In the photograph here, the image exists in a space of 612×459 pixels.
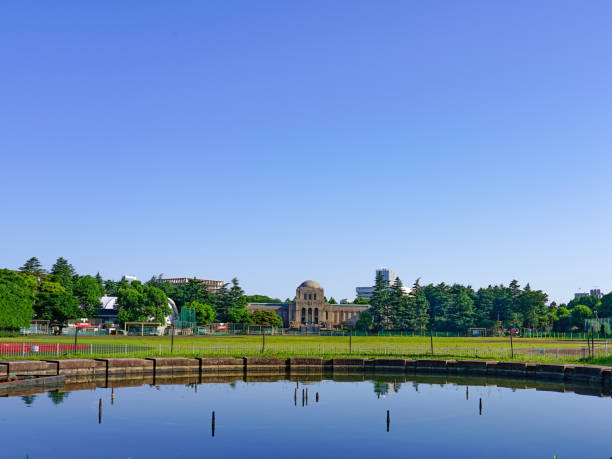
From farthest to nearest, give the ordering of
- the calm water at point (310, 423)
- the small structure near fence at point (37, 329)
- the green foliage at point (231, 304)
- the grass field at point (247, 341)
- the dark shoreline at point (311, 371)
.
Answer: the green foliage at point (231, 304)
the small structure near fence at point (37, 329)
the grass field at point (247, 341)
the dark shoreline at point (311, 371)
the calm water at point (310, 423)

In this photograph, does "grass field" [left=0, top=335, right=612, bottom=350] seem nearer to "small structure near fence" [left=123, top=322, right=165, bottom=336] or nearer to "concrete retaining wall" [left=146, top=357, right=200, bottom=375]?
"small structure near fence" [left=123, top=322, right=165, bottom=336]

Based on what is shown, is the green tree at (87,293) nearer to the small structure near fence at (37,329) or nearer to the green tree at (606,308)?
the small structure near fence at (37,329)

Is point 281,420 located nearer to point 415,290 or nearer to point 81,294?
point 81,294

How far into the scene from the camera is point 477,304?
524 ft

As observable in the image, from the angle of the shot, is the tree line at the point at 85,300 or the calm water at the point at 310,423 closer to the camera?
the calm water at the point at 310,423

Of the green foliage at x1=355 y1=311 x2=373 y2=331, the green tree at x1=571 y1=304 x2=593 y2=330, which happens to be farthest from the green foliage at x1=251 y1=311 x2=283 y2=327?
the green tree at x1=571 y1=304 x2=593 y2=330

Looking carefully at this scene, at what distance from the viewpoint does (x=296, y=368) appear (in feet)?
166

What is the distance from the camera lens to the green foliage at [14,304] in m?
89.1

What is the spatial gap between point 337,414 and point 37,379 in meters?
20.6

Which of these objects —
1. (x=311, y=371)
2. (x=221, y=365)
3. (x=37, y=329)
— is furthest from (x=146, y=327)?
(x=311, y=371)

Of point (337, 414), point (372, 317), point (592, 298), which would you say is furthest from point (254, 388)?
point (592, 298)

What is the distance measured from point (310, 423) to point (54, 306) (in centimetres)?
9282

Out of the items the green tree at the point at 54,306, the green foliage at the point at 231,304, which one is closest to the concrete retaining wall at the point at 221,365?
the green tree at the point at 54,306

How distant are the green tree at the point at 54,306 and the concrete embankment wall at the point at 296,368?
7137 cm
